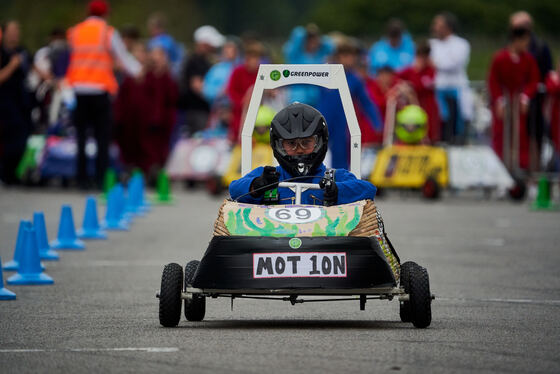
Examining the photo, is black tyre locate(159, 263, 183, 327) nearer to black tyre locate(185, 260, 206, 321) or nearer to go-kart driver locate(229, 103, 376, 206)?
black tyre locate(185, 260, 206, 321)

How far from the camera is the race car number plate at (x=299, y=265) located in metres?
8.38

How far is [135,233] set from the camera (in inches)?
656

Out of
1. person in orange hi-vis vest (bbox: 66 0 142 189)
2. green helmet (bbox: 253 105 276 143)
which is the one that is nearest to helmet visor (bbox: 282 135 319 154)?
person in orange hi-vis vest (bbox: 66 0 142 189)

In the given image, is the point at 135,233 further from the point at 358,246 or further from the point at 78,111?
the point at 358,246

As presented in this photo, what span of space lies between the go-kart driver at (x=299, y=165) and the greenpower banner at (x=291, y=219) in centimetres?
36

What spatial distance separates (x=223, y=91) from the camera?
91.5 feet

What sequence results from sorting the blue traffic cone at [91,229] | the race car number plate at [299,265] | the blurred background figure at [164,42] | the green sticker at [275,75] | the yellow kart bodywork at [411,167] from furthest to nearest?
1. the blurred background figure at [164,42]
2. the yellow kart bodywork at [411,167]
3. the blue traffic cone at [91,229]
4. the green sticker at [275,75]
5. the race car number plate at [299,265]

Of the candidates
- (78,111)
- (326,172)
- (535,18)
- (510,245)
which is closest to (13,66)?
(78,111)

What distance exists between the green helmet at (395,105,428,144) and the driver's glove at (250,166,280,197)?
13695mm

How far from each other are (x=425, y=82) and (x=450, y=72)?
1.58 ft

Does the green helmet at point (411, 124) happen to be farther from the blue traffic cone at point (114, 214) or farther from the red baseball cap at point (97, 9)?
the blue traffic cone at point (114, 214)

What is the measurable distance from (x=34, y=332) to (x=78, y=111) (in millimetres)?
14225

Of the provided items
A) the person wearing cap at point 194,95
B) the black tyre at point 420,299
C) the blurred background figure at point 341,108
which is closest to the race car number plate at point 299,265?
the black tyre at point 420,299

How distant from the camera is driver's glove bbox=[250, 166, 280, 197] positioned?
29.9 feet
